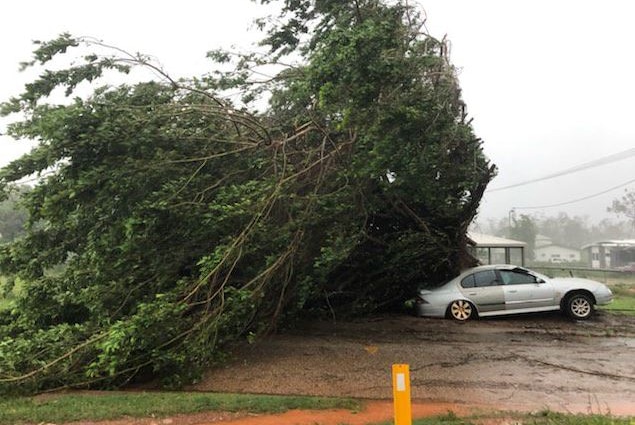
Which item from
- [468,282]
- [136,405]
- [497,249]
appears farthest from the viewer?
[497,249]

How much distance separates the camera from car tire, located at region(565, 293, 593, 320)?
12742 millimetres

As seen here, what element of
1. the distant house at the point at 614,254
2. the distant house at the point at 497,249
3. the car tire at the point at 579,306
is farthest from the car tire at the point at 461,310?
the distant house at the point at 614,254

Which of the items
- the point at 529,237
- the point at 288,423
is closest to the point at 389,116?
the point at 288,423

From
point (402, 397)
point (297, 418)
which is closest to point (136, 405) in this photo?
point (297, 418)

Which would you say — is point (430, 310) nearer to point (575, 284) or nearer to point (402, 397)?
point (575, 284)

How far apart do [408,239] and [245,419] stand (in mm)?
7513

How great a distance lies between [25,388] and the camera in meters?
7.02

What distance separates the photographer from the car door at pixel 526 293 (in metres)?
12.8

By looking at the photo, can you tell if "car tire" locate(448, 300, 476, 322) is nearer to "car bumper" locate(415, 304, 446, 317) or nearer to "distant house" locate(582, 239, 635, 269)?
"car bumper" locate(415, 304, 446, 317)

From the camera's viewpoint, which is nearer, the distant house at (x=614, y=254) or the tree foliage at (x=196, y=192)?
the tree foliage at (x=196, y=192)

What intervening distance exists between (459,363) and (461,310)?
422cm

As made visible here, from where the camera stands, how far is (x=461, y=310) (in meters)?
12.9

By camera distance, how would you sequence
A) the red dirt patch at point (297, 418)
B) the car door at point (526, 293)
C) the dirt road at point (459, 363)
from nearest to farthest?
the red dirt patch at point (297, 418), the dirt road at point (459, 363), the car door at point (526, 293)

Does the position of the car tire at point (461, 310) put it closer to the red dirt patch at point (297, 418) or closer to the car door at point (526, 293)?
the car door at point (526, 293)
